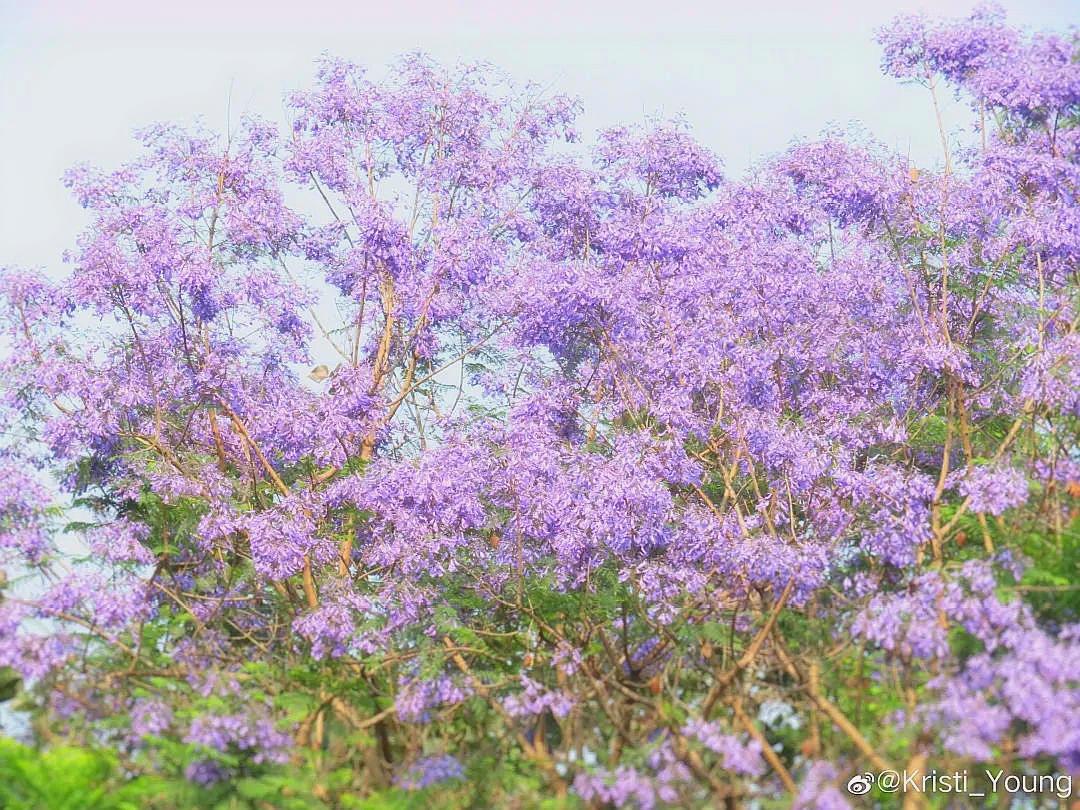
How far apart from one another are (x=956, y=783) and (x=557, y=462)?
26.6 ft

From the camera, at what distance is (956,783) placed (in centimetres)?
1198

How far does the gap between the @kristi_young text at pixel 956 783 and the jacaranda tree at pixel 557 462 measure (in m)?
0.15

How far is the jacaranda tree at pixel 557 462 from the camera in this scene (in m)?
13.2

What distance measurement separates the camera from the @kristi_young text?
11.8 meters

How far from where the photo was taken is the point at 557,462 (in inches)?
750

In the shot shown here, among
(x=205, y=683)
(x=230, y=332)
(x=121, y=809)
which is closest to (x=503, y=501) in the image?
(x=230, y=332)

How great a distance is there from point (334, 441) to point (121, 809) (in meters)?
8.14

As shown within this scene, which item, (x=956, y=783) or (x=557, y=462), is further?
(x=557, y=462)

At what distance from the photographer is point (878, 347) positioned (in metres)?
20.4

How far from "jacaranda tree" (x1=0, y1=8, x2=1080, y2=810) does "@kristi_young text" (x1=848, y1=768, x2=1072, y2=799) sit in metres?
0.15

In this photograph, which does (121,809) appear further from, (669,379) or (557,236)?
(557,236)

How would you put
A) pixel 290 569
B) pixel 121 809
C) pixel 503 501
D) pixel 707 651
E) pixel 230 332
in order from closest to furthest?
1. pixel 121 809
2. pixel 707 651
3. pixel 290 569
4. pixel 503 501
5. pixel 230 332

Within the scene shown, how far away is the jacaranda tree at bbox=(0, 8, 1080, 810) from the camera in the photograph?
13219mm

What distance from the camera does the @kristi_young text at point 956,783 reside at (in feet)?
38.9
